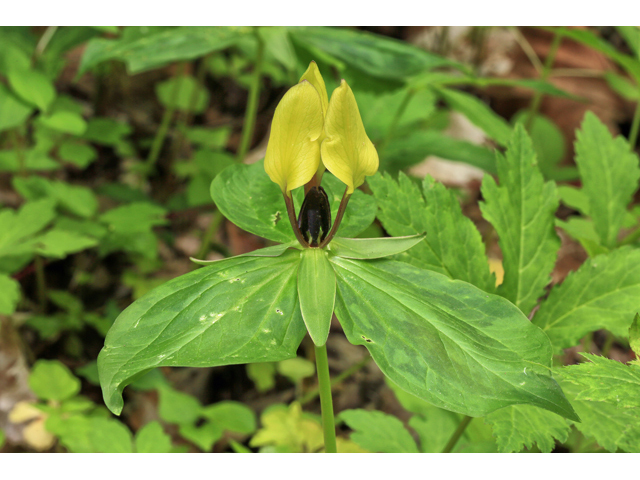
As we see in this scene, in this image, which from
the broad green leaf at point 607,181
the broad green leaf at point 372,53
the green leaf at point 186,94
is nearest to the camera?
the broad green leaf at point 607,181

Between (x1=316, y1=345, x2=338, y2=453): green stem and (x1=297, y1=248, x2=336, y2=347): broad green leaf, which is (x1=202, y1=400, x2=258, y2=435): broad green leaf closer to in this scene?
(x1=316, y1=345, x2=338, y2=453): green stem

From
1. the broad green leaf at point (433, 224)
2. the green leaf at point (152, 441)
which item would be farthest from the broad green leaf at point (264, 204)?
the green leaf at point (152, 441)

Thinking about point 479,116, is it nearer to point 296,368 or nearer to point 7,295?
point 296,368

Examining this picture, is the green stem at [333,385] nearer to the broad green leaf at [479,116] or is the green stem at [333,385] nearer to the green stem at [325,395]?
the broad green leaf at [479,116]

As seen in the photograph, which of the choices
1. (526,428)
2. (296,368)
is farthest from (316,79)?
(296,368)

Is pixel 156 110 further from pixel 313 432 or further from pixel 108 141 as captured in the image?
pixel 313 432

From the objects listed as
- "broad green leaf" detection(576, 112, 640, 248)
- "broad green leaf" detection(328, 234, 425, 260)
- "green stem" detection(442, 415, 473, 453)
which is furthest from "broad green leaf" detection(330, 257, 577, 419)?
"broad green leaf" detection(576, 112, 640, 248)
